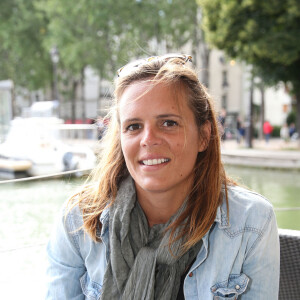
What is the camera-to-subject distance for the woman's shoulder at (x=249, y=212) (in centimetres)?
158

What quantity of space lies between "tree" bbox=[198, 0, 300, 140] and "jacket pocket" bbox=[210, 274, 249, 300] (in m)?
14.2

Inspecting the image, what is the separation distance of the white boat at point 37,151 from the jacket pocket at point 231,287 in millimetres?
7377

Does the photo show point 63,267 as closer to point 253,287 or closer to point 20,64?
point 253,287

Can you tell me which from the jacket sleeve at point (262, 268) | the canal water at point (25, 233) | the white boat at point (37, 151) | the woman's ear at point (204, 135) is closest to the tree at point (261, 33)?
the white boat at point (37, 151)

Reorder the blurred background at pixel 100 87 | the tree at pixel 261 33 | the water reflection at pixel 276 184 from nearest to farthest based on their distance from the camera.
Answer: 1. the blurred background at pixel 100 87
2. the water reflection at pixel 276 184
3. the tree at pixel 261 33

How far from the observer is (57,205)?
15.1 ft

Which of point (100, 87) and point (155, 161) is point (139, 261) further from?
point (100, 87)

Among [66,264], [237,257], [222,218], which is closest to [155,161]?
[222,218]

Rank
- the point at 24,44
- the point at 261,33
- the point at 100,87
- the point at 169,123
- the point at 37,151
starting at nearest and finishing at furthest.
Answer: the point at 169,123
the point at 37,151
the point at 261,33
the point at 24,44
the point at 100,87

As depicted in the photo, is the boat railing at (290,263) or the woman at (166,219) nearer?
the woman at (166,219)

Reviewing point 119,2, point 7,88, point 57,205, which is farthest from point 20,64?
point 57,205

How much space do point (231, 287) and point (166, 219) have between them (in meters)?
0.40

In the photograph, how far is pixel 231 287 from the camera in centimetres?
155

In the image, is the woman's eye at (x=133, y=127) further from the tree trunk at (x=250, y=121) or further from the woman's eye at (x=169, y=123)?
the tree trunk at (x=250, y=121)
